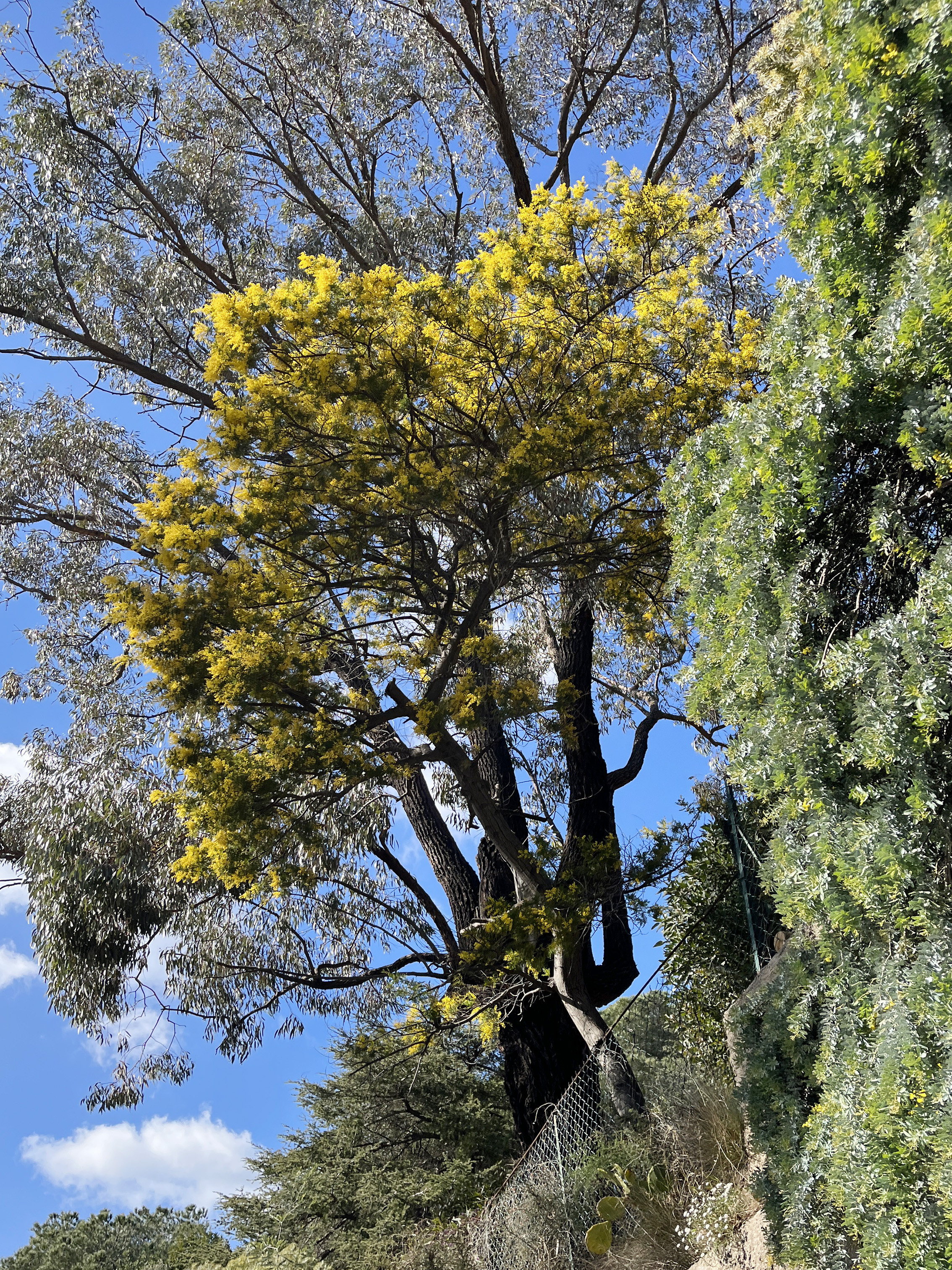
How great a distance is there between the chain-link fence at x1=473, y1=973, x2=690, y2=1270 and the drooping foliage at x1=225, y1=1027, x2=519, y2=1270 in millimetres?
2724

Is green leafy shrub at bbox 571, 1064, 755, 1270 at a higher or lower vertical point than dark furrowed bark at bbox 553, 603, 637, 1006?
lower

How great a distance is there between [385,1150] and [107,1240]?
5.18 m

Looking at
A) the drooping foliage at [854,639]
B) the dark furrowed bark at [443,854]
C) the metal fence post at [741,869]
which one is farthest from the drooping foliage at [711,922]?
the drooping foliage at [854,639]

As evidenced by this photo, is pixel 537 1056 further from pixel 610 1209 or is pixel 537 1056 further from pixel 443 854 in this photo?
pixel 610 1209

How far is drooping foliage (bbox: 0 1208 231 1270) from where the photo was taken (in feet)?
43.7

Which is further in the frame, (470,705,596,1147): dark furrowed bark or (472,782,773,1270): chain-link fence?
(470,705,596,1147): dark furrowed bark

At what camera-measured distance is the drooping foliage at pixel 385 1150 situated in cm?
1014

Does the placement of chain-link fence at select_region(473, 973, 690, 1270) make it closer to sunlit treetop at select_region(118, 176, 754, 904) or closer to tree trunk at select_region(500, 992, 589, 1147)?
tree trunk at select_region(500, 992, 589, 1147)

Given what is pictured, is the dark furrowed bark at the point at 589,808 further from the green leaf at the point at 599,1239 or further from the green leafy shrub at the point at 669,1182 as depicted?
the green leaf at the point at 599,1239

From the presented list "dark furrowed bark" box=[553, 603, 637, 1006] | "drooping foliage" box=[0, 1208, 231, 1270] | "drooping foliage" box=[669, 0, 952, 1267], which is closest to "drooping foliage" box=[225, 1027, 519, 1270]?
"drooping foliage" box=[0, 1208, 231, 1270]

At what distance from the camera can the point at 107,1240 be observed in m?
14.4

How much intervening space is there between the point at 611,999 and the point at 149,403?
735cm

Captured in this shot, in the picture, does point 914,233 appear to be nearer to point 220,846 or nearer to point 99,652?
point 220,846

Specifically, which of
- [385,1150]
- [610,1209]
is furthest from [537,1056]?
[385,1150]
